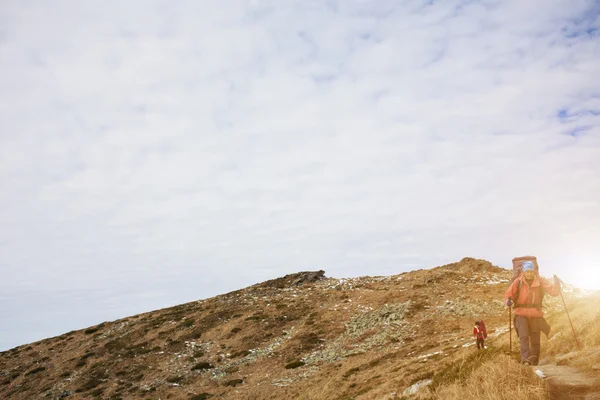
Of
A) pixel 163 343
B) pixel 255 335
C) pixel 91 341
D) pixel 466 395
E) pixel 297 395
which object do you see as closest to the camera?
pixel 466 395

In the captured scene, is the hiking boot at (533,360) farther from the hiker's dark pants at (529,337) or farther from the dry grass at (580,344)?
the dry grass at (580,344)

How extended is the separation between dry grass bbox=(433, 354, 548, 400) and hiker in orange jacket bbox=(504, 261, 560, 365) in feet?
4.61

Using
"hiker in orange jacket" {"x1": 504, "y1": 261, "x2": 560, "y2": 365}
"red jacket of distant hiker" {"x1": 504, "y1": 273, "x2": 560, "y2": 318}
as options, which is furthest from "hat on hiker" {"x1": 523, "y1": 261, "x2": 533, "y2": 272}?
"red jacket of distant hiker" {"x1": 504, "y1": 273, "x2": 560, "y2": 318}

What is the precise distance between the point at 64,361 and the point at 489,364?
2176 inches

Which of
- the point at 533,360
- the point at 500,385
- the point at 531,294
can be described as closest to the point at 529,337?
the point at 533,360

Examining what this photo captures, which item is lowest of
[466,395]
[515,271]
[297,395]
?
[297,395]

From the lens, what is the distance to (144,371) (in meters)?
43.2

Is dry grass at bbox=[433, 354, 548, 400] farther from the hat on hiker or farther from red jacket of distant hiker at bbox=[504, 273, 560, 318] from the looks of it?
the hat on hiker

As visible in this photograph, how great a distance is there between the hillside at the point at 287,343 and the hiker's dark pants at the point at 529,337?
3.14m

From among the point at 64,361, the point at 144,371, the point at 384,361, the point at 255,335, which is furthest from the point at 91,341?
the point at 384,361

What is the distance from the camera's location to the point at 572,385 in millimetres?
9109

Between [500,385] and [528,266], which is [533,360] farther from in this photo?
[500,385]

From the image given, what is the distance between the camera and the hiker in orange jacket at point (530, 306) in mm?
11648

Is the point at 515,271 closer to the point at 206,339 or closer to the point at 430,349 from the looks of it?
the point at 430,349
